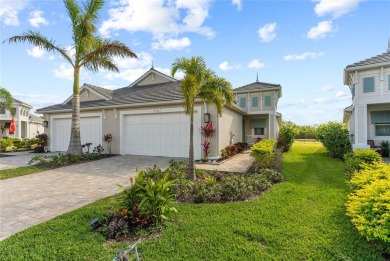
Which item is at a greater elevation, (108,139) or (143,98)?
(143,98)

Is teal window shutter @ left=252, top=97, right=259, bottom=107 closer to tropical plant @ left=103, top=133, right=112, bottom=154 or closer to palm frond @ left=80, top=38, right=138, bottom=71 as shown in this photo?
palm frond @ left=80, top=38, right=138, bottom=71

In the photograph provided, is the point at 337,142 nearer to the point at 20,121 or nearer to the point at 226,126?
the point at 226,126

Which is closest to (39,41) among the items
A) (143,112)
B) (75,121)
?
(75,121)

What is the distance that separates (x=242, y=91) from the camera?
23016mm

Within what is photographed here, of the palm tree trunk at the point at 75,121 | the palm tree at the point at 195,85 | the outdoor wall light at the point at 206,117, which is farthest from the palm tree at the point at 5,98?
the palm tree at the point at 195,85

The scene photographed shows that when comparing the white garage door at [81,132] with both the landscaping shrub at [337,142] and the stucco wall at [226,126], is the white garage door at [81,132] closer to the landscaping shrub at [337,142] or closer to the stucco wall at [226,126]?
the stucco wall at [226,126]

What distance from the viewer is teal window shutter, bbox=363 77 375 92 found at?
12.6m

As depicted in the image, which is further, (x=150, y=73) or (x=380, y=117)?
(x=150, y=73)

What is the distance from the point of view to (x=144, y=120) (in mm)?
13375

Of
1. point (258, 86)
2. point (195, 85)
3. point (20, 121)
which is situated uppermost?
point (258, 86)

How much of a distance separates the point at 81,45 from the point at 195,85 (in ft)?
29.0

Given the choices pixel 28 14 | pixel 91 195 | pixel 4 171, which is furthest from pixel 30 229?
pixel 28 14

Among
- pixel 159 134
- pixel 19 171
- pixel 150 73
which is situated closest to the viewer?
pixel 19 171

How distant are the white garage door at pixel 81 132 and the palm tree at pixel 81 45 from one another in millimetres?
2340
